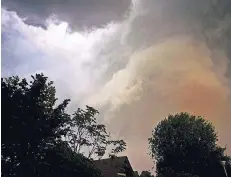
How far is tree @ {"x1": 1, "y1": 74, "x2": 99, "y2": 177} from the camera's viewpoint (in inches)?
458

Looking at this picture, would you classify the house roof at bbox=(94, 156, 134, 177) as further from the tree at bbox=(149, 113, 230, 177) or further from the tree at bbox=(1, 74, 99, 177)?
the tree at bbox=(1, 74, 99, 177)

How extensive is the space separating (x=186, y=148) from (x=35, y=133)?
12742mm

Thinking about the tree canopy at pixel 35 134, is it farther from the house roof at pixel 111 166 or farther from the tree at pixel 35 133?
the house roof at pixel 111 166

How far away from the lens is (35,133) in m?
12.2

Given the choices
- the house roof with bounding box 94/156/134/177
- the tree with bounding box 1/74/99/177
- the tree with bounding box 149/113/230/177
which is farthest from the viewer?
the tree with bounding box 149/113/230/177

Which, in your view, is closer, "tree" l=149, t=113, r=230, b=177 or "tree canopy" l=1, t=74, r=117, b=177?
"tree canopy" l=1, t=74, r=117, b=177

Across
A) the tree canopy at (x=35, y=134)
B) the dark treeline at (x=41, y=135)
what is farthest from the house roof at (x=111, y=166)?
the tree canopy at (x=35, y=134)

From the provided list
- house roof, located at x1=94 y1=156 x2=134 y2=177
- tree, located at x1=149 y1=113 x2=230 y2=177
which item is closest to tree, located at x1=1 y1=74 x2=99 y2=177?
house roof, located at x1=94 y1=156 x2=134 y2=177

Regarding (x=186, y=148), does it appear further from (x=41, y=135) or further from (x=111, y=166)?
(x=41, y=135)

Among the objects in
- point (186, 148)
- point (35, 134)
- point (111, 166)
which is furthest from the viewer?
point (186, 148)

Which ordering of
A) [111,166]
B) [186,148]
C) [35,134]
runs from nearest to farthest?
[35,134], [111,166], [186,148]

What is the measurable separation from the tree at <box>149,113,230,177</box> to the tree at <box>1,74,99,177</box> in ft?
29.9

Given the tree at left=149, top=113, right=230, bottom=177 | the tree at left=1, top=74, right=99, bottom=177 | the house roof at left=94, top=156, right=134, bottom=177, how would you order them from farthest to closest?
the tree at left=149, top=113, right=230, bottom=177 < the house roof at left=94, top=156, right=134, bottom=177 < the tree at left=1, top=74, right=99, bottom=177

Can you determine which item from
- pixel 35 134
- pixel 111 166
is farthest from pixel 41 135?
pixel 111 166
